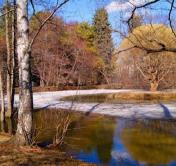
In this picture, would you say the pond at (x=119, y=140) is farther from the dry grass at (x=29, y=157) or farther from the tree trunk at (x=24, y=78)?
the tree trunk at (x=24, y=78)

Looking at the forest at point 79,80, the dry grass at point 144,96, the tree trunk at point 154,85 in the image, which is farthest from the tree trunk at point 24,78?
the tree trunk at point 154,85

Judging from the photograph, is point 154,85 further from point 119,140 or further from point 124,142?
point 124,142

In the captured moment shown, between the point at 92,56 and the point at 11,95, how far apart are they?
3732cm

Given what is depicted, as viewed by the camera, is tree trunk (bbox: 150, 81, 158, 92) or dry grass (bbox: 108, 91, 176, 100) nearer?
dry grass (bbox: 108, 91, 176, 100)

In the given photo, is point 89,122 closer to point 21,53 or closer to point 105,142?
point 105,142

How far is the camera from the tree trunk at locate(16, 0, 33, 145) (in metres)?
9.36

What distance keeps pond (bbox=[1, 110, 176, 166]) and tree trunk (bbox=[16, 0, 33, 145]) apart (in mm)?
590

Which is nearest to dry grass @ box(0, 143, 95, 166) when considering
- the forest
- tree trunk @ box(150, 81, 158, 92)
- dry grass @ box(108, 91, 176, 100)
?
the forest

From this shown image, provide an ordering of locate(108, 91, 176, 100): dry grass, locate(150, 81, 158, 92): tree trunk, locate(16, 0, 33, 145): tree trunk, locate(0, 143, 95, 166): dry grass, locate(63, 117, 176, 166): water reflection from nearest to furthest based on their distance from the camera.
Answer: locate(0, 143, 95, 166): dry grass, locate(16, 0, 33, 145): tree trunk, locate(63, 117, 176, 166): water reflection, locate(108, 91, 176, 100): dry grass, locate(150, 81, 158, 92): tree trunk

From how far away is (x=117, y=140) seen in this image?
527 inches

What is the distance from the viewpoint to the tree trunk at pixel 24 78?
30.7 feet

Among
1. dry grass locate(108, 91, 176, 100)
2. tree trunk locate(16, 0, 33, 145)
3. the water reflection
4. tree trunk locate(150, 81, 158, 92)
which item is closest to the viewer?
tree trunk locate(16, 0, 33, 145)

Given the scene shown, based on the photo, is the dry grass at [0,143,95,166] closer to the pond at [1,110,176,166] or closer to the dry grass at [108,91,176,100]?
the pond at [1,110,176,166]

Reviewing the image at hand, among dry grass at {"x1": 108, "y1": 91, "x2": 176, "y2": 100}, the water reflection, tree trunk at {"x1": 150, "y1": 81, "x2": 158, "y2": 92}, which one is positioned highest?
tree trunk at {"x1": 150, "y1": 81, "x2": 158, "y2": 92}
